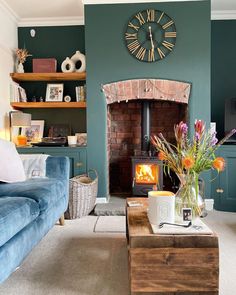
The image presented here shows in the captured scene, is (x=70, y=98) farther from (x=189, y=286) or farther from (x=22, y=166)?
(x=189, y=286)

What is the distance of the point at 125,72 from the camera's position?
3.65 m

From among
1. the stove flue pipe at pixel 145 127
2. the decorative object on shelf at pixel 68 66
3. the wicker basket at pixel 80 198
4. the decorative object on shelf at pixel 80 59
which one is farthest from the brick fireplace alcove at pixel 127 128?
the wicker basket at pixel 80 198

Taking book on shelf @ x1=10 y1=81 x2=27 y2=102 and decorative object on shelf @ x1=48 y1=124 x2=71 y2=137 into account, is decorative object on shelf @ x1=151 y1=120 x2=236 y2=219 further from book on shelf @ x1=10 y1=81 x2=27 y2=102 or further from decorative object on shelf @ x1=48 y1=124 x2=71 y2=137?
book on shelf @ x1=10 y1=81 x2=27 y2=102

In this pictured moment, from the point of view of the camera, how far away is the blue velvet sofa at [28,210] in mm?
1583

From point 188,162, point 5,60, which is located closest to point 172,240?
point 188,162

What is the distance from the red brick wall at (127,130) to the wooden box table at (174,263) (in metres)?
2.65

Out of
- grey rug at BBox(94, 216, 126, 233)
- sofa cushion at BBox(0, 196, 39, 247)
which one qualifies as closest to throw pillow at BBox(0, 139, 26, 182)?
sofa cushion at BBox(0, 196, 39, 247)

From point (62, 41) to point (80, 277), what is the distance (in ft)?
11.3

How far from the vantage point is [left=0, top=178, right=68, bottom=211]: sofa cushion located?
210 cm

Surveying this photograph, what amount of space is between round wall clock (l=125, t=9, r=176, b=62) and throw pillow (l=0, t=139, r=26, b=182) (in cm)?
198

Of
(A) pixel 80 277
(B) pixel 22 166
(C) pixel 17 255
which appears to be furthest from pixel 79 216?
(C) pixel 17 255

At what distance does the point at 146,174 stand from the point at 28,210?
2.01 m

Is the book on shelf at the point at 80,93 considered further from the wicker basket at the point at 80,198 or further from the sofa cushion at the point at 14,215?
the sofa cushion at the point at 14,215

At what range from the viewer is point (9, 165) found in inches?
96.7
